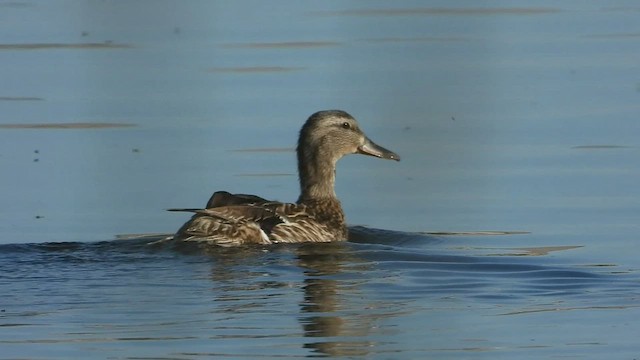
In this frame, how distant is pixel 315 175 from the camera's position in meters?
12.4

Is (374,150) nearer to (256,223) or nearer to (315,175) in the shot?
→ (315,175)

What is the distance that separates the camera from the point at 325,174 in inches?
490

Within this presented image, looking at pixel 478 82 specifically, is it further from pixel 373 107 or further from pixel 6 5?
pixel 6 5

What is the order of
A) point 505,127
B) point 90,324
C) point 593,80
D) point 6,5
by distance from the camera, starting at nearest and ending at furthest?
point 90,324
point 505,127
point 593,80
point 6,5

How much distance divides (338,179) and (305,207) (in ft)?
3.43

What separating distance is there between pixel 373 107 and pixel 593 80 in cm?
180

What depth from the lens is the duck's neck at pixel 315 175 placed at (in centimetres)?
1232

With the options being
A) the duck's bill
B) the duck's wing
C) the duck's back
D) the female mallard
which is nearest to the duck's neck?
the female mallard

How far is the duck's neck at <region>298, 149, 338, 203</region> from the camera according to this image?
12.3 meters

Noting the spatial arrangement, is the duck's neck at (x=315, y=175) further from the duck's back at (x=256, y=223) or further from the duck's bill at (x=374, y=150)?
the duck's back at (x=256, y=223)

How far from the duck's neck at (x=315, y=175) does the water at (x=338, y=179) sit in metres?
0.20

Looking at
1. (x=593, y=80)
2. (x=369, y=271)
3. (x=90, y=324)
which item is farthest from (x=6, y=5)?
(x=90, y=324)

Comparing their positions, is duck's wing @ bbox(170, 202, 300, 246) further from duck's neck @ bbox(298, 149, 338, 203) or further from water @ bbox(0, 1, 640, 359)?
duck's neck @ bbox(298, 149, 338, 203)

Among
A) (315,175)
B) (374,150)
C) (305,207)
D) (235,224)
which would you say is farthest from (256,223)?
(374,150)
